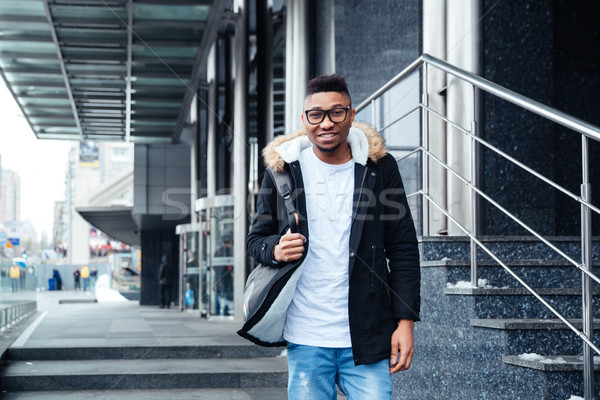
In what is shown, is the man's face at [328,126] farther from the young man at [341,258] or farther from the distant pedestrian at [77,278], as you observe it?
the distant pedestrian at [77,278]

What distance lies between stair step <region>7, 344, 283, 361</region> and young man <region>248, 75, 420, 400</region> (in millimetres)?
6457

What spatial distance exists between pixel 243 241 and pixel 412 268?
12.9 metres

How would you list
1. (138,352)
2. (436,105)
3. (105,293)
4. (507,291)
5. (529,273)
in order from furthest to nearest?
1. (105,293)
2. (138,352)
3. (436,105)
4. (529,273)
5. (507,291)

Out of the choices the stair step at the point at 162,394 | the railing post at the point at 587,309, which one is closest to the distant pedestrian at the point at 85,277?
the stair step at the point at 162,394

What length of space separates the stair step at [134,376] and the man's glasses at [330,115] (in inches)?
211

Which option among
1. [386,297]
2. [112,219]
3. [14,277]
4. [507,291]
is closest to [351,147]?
[386,297]

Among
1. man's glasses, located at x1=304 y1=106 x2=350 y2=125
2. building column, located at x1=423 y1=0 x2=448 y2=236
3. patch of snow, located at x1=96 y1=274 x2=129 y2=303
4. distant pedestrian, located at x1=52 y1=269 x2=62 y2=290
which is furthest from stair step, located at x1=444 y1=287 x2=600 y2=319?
distant pedestrian, located at x1=52 y1=269 x2=62 y2=290

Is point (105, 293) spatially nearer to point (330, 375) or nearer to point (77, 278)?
point (77, 278)

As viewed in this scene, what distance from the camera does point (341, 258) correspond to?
2.85 m

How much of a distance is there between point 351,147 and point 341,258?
0.43 meters

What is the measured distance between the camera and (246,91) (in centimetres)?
1595

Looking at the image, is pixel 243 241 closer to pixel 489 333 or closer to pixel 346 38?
pixel 346 38

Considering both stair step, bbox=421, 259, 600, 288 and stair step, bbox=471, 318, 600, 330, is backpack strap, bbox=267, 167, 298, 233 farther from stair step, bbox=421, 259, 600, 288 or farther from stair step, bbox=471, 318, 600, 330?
stair step, bbox=421, 259, 600, 288

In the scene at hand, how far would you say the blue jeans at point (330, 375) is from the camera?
110 inches
